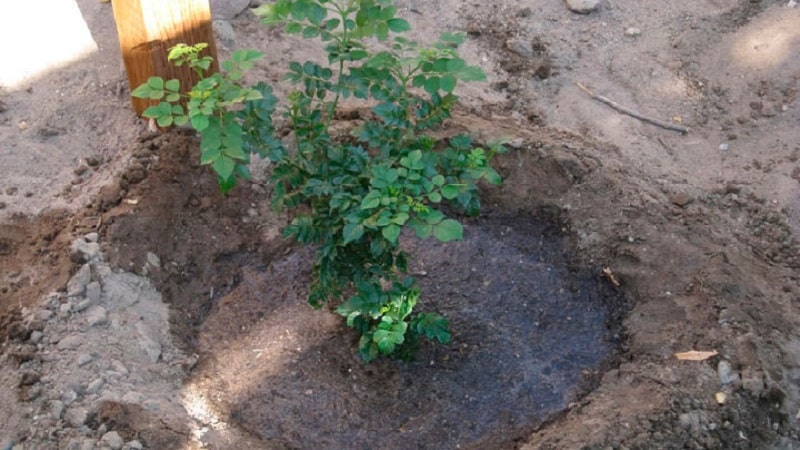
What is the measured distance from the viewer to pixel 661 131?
14.6ft

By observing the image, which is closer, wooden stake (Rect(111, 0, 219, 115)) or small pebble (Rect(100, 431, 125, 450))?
small pebble (Rect(100, 431, 125, 450))

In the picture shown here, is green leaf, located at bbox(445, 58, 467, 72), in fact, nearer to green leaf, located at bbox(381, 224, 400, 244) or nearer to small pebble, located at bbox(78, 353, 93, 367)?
green leaf, located at bbox(381, 224, 400, 244)

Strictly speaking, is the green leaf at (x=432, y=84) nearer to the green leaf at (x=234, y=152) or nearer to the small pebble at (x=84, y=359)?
the green leaf at (x=234, y=152)

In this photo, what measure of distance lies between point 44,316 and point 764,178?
307cm

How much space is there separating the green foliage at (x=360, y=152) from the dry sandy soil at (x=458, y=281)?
1.11 feet

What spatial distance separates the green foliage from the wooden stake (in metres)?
0.83

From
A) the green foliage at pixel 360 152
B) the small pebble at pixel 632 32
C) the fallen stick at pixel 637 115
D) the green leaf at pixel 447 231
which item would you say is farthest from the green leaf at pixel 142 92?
the small pebble at pixel 632 32

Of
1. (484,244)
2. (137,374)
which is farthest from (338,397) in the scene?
(484,244)

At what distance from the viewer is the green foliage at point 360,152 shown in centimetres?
251

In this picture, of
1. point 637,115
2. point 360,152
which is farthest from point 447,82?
point 637,115

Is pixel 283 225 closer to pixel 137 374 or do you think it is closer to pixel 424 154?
pixel 137 374

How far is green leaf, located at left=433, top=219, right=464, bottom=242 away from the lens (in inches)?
95.1

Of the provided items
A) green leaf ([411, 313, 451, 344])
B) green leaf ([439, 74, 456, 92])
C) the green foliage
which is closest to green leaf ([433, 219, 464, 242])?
the green foliage

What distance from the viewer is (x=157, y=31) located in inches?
142
